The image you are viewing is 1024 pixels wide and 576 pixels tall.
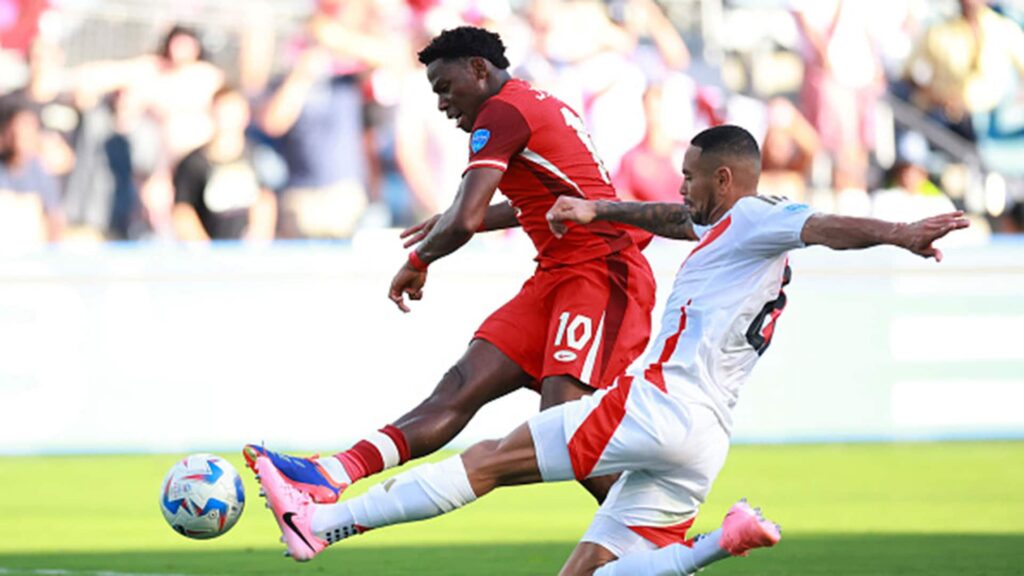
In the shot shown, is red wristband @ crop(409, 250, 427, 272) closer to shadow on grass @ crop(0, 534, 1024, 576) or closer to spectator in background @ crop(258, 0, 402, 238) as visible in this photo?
shadow on grass @ crop(0, 534, 1024, 576)

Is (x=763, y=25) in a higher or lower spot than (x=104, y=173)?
higher

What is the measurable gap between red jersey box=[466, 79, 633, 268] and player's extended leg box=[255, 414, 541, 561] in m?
1.49

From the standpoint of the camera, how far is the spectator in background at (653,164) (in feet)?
47.4

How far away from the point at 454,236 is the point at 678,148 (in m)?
8.14

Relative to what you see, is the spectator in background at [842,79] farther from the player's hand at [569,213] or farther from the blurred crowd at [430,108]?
the player's hand at [569,213]

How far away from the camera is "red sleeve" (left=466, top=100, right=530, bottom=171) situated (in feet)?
22.8

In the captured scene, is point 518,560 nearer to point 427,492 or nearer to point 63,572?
point 63,572

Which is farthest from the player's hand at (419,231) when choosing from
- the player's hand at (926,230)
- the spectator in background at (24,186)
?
the spectator in background at (24,186)

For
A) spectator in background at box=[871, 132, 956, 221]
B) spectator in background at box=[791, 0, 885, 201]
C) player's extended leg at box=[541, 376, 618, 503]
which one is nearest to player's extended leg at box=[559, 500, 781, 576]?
player's extended leg at box=[541, 376, 618, 503]

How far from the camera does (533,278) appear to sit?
7438mm

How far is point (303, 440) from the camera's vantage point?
43.4 ft

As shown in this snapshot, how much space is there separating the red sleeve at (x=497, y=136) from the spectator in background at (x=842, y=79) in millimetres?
8436

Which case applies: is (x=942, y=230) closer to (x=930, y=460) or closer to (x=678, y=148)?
(x=930, y=460)

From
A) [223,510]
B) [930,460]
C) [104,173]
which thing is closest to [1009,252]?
[930,460]
